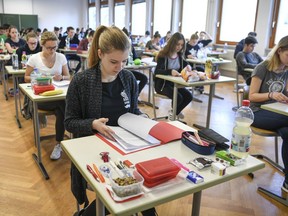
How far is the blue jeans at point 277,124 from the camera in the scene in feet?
7.24

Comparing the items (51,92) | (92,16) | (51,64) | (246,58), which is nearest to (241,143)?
(51,92)

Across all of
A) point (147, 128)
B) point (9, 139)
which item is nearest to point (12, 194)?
point (9, 139)

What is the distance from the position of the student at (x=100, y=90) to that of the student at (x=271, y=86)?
1.37 metres

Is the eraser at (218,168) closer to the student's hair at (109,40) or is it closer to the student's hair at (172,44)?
the student's hair at (109,40)

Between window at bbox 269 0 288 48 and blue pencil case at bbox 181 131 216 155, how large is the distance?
6.23 m

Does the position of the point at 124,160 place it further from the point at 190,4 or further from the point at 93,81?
the point at 190,4

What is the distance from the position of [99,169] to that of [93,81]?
0.58 meters

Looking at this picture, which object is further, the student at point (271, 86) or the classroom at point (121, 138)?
the student at point (271, 86)

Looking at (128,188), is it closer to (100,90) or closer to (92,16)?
(100,90)

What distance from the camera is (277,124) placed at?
90.3 inches

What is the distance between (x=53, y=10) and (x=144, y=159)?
1441 centimetres

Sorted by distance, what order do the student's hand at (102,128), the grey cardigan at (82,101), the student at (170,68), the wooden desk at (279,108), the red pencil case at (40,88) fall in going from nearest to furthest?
1. the student's hand at (102,128)
2. the grey cardigan at (82,101)
3. the wooden desk at (279,108)
4. the red pencil case at (40,88)
5. the student at (170,68)

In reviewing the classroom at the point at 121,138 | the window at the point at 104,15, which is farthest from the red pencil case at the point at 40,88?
the window at the point at 104,15

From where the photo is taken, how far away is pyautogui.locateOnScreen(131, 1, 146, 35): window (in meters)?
10.6
